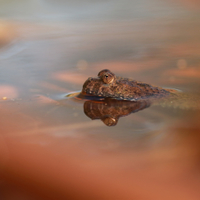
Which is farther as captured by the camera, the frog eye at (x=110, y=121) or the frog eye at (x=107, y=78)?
the frog eye at (x=107, y=78)

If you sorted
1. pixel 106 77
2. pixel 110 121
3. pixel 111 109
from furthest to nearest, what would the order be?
1. pixel 106 77
2. pixel 111 109
3. pixel 110 121

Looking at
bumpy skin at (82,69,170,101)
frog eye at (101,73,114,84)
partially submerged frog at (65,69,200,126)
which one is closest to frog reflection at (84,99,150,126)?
partially submerged frog at (65,69,200,126)

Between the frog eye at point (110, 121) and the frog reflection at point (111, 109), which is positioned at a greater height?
the frog reflection at point (111, 109)

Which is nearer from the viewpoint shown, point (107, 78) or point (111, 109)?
point (111, 109)

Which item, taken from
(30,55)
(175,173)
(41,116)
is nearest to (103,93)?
(41,116)

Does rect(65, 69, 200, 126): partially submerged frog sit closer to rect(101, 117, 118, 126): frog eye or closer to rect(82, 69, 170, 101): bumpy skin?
rect(82, 69, 170, 101): bumpy skin

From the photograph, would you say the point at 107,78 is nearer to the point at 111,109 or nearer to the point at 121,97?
the point at 121,97

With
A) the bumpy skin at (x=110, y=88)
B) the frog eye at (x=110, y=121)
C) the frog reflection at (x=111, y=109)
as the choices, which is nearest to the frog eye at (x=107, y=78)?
the bumpy skin at (x=110, y=88)

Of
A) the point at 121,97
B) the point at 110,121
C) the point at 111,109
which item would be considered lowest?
the point at 110,121

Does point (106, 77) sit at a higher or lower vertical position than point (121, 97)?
higher

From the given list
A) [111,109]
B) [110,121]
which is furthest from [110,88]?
[110,121]

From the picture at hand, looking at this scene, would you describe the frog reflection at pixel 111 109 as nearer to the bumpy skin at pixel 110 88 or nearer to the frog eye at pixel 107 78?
the bumpy skin at pixel 110 88
